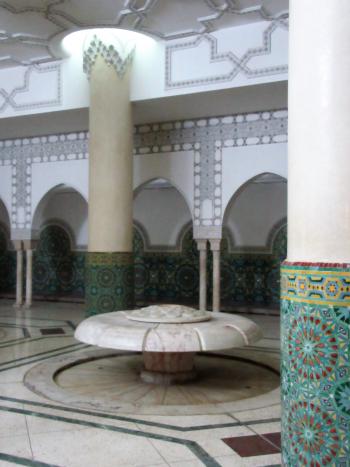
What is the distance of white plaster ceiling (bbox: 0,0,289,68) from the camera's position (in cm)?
540

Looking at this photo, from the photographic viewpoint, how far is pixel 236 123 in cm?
692

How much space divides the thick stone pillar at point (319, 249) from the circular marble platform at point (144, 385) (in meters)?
1.42

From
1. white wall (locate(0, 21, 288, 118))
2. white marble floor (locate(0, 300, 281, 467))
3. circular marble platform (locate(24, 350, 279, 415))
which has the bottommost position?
circular marble platform (locate(24, 350, 279, 415))

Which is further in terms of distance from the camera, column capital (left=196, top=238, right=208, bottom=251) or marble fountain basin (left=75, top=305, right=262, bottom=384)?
column capital (left=196, top=238, right=208, bottom=251)

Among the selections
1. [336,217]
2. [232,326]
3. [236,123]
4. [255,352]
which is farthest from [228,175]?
[336,217]

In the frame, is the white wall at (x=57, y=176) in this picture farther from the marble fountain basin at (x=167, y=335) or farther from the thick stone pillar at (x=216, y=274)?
the marble fountain basin at (x=167, y=335)

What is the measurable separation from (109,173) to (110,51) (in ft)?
4.56

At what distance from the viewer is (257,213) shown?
891 centimetres

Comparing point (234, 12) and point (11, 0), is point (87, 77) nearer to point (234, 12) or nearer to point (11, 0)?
point (11, 0)

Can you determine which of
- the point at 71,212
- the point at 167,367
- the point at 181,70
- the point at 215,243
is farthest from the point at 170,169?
the point at 167,367

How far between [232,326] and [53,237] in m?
7.08

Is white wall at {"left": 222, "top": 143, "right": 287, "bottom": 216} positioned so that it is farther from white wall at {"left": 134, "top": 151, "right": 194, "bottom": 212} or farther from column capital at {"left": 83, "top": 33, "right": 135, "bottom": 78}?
column capital at {"left": 83, "top": 33, "right": 135, "bottom": 78}

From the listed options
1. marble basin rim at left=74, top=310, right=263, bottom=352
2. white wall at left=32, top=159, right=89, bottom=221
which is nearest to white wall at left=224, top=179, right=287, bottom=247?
white wall at left=32, top=159, right=89, bottom=221

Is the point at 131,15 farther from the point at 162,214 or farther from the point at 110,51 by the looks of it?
the point at 162,214
